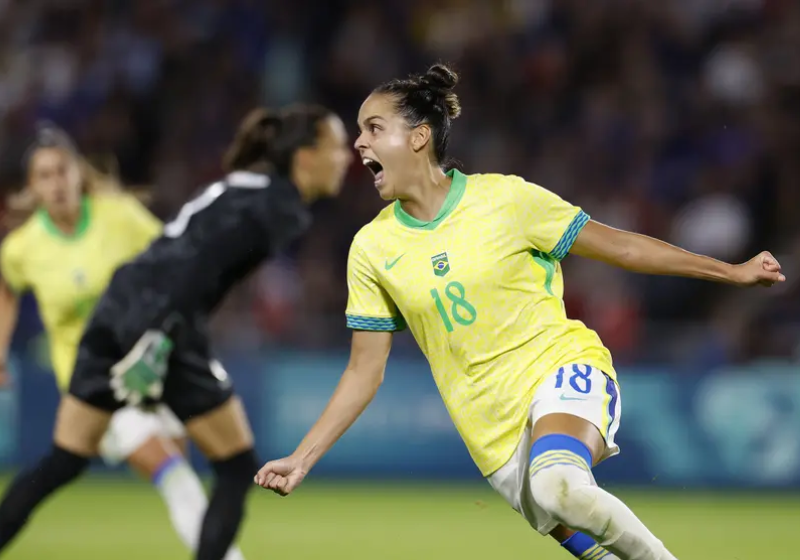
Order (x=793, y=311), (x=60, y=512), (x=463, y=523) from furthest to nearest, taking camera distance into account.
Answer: (x=793, y=311), (x=60, y=512), (x=463, y=523)

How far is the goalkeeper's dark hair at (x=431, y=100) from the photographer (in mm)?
4734

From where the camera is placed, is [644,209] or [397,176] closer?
[397,176]

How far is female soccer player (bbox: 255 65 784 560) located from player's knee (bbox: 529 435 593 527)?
9 cm

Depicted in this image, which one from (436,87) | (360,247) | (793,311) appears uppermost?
(436,87)

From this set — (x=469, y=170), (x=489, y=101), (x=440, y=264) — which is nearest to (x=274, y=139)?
(x=440, y=264)

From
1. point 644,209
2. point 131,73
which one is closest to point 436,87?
point 644,209

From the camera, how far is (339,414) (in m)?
4.62

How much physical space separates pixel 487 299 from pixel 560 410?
0.46m

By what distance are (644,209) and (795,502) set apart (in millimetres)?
3579

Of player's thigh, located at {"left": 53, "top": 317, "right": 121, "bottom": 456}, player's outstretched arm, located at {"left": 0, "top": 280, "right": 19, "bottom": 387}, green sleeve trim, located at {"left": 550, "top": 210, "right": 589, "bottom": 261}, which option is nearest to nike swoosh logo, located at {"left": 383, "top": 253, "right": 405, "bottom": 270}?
green sleeve trim, located at {"left": 550, "top": 210, "right": 589, "bottom": 261}

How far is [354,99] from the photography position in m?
14.8

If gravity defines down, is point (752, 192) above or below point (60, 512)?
above

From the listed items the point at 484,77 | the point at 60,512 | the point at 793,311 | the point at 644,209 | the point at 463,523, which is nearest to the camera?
the point at 463,523

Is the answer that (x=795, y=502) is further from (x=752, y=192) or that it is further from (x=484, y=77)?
(x=484, y=77)
